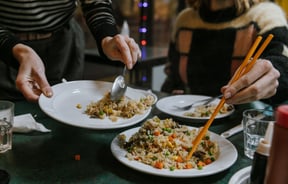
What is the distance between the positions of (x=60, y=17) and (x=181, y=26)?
70 cm

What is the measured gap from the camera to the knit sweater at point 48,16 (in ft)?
5.05

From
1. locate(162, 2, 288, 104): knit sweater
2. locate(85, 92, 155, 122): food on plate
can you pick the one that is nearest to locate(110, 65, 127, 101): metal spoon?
locate(85, 92, 155, 122): food on plate

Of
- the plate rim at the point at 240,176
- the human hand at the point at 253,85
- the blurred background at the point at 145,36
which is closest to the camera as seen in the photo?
the plate rim at the point at 240,176

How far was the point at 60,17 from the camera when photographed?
171cm

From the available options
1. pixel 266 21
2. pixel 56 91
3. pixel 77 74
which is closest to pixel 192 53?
pixel 266 21

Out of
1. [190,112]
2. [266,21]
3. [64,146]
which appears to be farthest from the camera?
[266,21]

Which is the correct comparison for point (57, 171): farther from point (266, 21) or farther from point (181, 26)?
point (181, 26)

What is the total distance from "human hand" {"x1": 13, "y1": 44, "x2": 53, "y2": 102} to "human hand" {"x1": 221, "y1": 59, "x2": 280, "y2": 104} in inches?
21.5

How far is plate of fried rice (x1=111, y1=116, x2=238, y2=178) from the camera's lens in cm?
91

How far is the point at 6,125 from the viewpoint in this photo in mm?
1079

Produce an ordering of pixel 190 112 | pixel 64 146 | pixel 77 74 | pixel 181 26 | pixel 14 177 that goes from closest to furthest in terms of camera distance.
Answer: pixel 14 177, pixel 64 146, pixel 190 112, pixel 77 74, pixel 181 26

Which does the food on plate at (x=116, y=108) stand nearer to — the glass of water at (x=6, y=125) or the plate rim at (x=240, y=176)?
the glass of water at (x=6, y=125)

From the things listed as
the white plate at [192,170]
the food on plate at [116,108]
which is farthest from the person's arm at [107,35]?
the white plate at [192,170]

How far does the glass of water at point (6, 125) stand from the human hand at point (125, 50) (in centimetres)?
41
